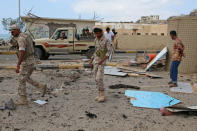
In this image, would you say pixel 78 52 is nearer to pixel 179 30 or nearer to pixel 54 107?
pixel 179 30

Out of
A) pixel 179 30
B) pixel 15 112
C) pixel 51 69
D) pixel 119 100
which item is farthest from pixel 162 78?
pixel 15 112

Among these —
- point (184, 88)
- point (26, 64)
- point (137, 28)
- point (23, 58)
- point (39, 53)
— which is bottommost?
point (184, 88)

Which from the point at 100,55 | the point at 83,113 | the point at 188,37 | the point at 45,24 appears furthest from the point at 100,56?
the point at 45,24

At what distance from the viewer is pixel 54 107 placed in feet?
15.7

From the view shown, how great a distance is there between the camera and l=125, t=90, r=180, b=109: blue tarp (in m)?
5.00

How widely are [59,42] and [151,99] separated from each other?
28.0 ft

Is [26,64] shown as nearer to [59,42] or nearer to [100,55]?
[100,55]

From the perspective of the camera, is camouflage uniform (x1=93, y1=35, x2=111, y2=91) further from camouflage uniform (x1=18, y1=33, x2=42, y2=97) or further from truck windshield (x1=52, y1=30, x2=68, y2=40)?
truck windshield (x1=52, y1=30, x2=68, y2=40)

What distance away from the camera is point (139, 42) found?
2388cm

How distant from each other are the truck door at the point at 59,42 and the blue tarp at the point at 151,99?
24.7 ft

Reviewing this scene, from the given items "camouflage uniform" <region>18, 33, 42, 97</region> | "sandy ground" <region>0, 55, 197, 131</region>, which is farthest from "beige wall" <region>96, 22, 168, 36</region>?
"camouflage uniform" <region>18, 33, 42, 97</region>

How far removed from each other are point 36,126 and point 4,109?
1158 mm

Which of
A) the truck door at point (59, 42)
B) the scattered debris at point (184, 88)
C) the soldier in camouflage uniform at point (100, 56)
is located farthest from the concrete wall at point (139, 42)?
the soldier in camouflage uniform at point (100, 56)

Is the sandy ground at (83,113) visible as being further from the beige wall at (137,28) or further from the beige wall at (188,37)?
the beige wall at (137,28)
